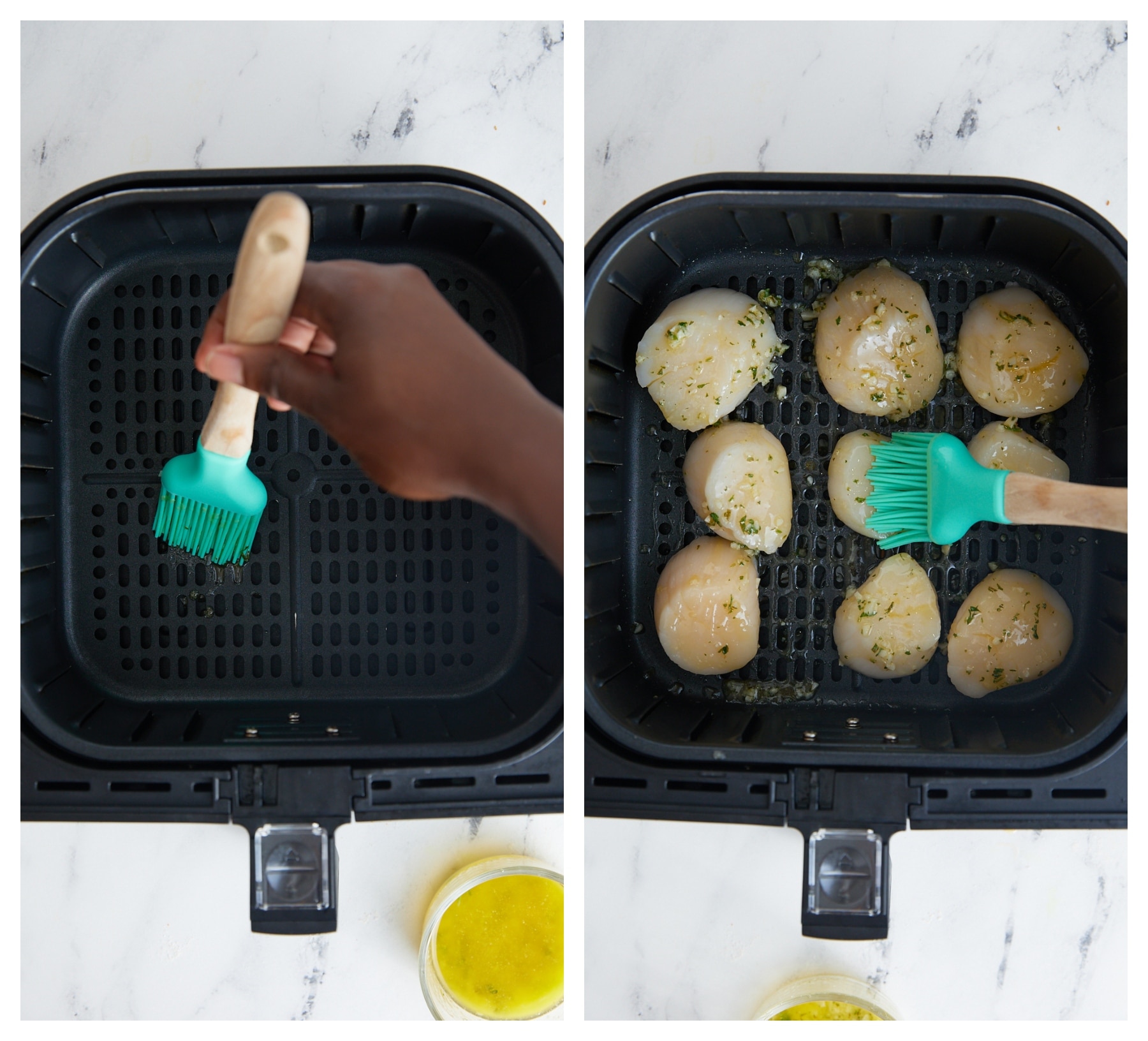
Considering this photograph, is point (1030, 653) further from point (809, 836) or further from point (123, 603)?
point (123, 603)

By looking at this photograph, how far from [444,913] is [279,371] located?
52cm

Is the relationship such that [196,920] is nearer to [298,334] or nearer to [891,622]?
[298,334]

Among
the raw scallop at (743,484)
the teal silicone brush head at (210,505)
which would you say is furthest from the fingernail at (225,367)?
the raw scallop at (743,484)

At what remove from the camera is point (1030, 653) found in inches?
30.0

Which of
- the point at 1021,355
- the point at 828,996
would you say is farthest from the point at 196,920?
the point at 1021,355

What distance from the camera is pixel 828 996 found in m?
0.73

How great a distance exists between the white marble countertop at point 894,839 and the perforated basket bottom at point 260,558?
0.76ft

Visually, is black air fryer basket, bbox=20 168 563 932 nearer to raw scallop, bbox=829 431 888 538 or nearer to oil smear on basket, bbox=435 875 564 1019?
oil smear on basket, bbox=435 875 564 1019

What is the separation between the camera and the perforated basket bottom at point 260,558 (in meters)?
0.77

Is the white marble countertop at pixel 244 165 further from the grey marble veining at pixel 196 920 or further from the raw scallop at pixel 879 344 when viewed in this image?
the raw scallop at pixel 879 344

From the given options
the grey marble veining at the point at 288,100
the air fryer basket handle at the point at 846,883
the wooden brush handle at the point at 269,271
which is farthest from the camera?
the grey marble veining at the point at 288,100

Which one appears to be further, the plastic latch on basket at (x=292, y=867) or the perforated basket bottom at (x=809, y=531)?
the perforated basket bottom at (x=809, y=531)

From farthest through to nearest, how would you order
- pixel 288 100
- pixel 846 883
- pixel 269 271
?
pixel 288 100
pixel 846 883
pixel 269 271

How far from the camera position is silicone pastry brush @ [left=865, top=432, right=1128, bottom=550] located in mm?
665
